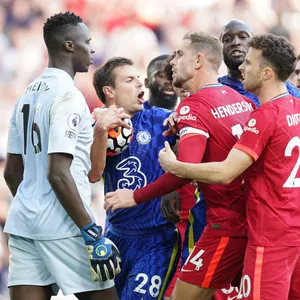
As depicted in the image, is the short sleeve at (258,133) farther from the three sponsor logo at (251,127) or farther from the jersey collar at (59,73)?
the jersey collar at (59,73)

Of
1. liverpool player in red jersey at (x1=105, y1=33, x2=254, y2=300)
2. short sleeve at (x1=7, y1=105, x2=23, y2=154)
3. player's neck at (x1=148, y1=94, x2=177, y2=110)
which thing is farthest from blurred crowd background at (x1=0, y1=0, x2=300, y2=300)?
liverpool player in red jersey at (x1=105, y1=33, x2=254, y2=300)

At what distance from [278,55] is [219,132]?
1.88 ft

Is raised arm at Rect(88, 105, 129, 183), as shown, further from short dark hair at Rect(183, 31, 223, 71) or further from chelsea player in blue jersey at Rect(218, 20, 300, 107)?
chelsea player in blue jersey at Rect(218, 20, 300, 107)

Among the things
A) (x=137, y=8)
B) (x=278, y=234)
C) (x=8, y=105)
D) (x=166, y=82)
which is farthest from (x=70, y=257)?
(x=137, y=8)

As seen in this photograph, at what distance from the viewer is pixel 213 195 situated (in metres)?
4.42

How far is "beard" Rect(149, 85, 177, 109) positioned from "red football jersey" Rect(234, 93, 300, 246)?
302cm

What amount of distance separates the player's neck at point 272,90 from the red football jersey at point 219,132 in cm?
26

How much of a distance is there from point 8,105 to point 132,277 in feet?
16.4

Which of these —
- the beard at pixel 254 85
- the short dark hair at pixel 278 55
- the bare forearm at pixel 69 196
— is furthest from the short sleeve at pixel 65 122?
the short dark hair at pixel 278 55

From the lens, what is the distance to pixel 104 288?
401 cm

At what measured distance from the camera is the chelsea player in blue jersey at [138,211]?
4.85 metres

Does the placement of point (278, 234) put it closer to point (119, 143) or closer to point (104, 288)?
point (104, 288)

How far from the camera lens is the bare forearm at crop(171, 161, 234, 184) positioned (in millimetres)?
3994

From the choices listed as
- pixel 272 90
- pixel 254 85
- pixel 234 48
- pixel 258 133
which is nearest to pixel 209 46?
pixel 254 85
